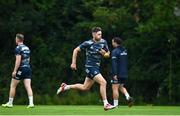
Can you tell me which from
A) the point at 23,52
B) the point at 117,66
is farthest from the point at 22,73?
the point at 117,66

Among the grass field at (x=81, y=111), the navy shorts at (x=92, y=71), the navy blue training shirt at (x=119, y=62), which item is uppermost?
the navy blue training shirt at (x=119, y=62)

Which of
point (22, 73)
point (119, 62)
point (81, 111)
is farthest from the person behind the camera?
point (119, 62)

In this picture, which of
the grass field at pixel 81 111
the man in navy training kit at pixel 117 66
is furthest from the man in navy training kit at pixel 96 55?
the man in navy training kit at pixel 117 66

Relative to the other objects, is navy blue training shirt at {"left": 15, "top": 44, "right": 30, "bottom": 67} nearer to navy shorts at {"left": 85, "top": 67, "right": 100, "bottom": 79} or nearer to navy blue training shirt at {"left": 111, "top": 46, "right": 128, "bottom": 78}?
navy blue training shirt at {"left": 111, "top": 46, "right": 128, "bottom": 78}

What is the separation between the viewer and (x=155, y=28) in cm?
3353

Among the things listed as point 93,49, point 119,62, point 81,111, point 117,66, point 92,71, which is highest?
point 93,49

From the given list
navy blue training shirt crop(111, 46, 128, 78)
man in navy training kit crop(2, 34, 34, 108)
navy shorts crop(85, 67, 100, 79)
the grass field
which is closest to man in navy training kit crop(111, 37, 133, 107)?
navy blue training shirt crop(111, 46, 128, 78)

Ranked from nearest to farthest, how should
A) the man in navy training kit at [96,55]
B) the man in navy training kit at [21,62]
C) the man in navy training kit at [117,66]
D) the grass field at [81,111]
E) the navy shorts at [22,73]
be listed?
the grass field at [81,111], the man in navy training kit at [96,55], the man in navy training kit at [21,62], the navy shorts at [22,73], the man in navy training kit at [117,66]

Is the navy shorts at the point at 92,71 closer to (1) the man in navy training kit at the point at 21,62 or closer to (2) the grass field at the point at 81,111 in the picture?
(2) the grass field at the point at 81,111

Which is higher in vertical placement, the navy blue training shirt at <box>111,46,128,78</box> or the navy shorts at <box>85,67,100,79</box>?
the navy blue training shirt at <box>111,46,128,78</box>

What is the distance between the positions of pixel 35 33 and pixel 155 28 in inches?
258

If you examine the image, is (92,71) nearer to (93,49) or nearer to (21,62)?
(93,49)

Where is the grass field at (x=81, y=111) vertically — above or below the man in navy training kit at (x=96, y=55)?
below

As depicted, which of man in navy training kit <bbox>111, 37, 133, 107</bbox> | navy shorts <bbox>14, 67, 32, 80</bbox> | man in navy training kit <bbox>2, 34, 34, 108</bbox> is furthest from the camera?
man in navy training kit <bbox>111, 37, 133, 107</bbox>
